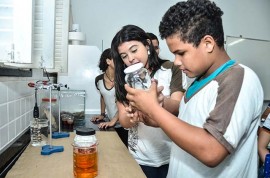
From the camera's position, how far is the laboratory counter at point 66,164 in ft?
2.93

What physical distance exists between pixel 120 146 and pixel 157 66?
453mm

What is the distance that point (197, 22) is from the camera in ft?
2.33

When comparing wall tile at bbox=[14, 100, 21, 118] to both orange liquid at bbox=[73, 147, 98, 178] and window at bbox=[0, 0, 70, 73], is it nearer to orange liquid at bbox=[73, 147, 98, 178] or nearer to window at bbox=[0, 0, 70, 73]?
window at bbox=[0, 0, 70, 73]

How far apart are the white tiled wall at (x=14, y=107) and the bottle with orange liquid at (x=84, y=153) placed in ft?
1.34

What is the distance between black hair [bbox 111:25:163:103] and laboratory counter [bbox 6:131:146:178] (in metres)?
0.27

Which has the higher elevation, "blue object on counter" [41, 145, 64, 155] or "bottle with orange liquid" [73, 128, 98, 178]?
"bottle with orange liquid" [73, 128, 98, 178]

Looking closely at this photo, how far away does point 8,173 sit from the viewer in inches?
35.1

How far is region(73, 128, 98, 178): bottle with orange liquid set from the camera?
839mm

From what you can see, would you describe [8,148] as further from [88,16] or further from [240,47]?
[240,47]

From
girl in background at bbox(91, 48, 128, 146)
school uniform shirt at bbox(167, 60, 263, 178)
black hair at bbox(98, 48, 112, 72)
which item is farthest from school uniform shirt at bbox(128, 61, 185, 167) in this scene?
black hair at bbox(98, 48, 112, 72)

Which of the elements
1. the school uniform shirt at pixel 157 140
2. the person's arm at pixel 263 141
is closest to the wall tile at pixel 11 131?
the school uniform shirt at pixel 157 140

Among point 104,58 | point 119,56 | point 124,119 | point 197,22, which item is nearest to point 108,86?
point 104,58

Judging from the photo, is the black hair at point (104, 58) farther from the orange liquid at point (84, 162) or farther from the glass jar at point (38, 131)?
the orange liquid at point (84, 162)

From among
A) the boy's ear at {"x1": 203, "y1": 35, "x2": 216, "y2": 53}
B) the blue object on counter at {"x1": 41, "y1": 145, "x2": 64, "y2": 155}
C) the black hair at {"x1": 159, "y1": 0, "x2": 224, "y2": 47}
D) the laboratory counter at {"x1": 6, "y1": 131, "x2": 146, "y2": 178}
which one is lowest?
the laboratory counter at {"x1": 6, "y1": 131, "x2": 146, "y2": 178}
